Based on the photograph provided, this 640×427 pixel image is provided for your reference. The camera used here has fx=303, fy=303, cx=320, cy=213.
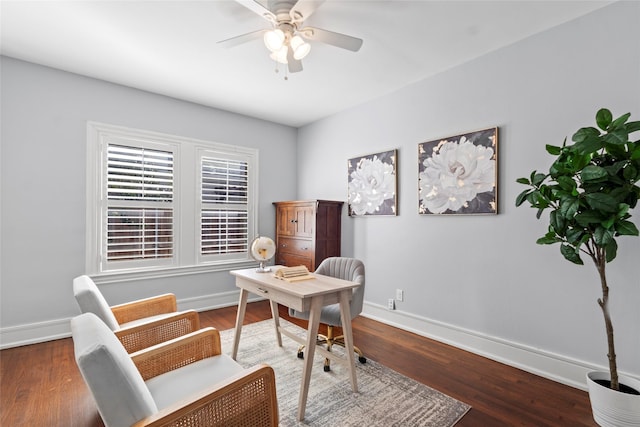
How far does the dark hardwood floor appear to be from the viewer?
1.97 m

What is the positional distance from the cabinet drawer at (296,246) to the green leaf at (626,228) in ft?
9.80

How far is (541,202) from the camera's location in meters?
1.98

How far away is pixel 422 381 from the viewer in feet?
7.84

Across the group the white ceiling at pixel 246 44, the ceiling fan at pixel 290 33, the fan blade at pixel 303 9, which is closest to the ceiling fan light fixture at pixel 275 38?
the ceiling fan at pixel 290 33

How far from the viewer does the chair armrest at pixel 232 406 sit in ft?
3.74

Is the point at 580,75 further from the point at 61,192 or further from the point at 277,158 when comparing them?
the point at 61,192

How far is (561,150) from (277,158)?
3.83 m

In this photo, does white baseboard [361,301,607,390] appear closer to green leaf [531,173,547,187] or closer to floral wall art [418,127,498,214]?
floral wall art [418,127,498,214]

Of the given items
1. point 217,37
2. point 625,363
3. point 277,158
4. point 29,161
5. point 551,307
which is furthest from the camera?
point 277,158

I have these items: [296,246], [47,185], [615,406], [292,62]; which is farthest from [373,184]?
[47,185]

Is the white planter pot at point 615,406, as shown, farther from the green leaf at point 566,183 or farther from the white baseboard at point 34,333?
the white baseboard at point 34,333

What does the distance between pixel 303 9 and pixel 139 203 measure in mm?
2933

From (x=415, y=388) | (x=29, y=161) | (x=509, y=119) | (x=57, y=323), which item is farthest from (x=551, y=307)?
(x=29, y=161)

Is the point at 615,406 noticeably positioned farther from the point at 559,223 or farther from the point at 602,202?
the point at 602,202
